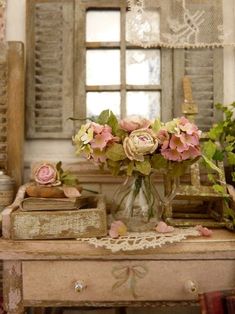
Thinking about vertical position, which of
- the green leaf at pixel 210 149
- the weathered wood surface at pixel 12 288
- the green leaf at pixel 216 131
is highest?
Result: the green leaf at pixel 216 131

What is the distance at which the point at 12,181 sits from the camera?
1810 millimetres

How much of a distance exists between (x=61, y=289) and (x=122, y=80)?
983 millimetres

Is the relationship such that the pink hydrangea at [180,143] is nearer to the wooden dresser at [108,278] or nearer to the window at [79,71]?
the wooden dresser at [108,278]

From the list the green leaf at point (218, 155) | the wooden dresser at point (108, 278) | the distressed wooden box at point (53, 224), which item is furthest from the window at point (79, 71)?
the wooden dresser at point (108, 278)

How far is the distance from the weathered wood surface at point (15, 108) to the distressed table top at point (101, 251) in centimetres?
51

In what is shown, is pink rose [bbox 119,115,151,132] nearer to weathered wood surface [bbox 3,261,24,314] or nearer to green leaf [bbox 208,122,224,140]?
green leaf [bbox 208,122,224,140]

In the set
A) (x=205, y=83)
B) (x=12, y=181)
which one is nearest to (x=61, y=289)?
(x=12, y=181)

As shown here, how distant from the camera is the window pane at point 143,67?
6.46ft

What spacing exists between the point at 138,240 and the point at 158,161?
0.93ft

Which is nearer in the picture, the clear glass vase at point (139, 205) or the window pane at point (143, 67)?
the clear glass vase at point (139, 205)

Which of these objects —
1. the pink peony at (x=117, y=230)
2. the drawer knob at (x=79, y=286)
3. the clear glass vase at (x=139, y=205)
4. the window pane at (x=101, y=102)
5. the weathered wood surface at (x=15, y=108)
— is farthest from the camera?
the window pane at (x=101, y=102)

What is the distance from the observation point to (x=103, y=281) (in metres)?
1.41

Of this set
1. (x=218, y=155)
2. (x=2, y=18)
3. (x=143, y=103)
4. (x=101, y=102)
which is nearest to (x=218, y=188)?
(x=218, y=155)

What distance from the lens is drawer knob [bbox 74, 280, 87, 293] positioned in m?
1.38
